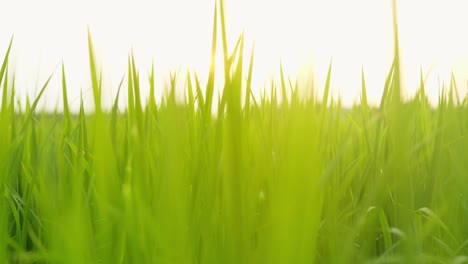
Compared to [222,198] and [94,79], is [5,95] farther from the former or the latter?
[222,198]

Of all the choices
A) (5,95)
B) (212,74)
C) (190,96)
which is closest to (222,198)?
(212,74)

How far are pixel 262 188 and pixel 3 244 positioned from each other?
293 millimetres

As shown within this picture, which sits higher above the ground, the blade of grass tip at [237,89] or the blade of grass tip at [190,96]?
the blade of grass tip at [190,96]

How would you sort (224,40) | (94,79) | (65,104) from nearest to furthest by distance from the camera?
1. (224,40)
2. (94,79)
3. (65,104)

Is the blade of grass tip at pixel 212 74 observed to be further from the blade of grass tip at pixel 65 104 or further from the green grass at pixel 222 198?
the blade of grass tip at pixel 65 104

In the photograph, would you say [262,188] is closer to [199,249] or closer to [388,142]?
[199,249]

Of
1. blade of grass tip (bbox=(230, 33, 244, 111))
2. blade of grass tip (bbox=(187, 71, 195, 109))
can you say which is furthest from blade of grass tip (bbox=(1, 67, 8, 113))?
blade of grass tip (bbox=(230, 33, 244, 111))

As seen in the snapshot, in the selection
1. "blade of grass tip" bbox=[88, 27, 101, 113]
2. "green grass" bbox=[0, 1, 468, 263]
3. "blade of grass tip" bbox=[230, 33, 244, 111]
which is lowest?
"green grass" bbox=[0, 1, 468, 263]

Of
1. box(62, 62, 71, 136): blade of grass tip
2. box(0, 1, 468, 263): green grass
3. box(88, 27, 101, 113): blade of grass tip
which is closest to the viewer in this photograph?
box(0, 1, 468, 263): green grass

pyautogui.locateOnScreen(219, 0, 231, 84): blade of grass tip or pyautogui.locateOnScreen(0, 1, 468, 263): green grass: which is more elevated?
pyautogui.locateOnScreen(219, 0, 231, 84): blade of grass tip

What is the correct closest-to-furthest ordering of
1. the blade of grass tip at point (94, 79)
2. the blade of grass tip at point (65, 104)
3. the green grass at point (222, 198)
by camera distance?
the green grass at point (222, 198), the blade of grass tip at point (94, 79), the blade of grass tip at point (65, 104)

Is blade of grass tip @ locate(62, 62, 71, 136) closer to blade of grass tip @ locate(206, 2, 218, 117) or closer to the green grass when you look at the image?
the green grass

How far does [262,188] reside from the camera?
0.55 m

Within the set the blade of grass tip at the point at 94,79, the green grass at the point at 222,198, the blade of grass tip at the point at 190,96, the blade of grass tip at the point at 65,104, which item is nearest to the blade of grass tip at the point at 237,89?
the green grass at the point at 222,198
